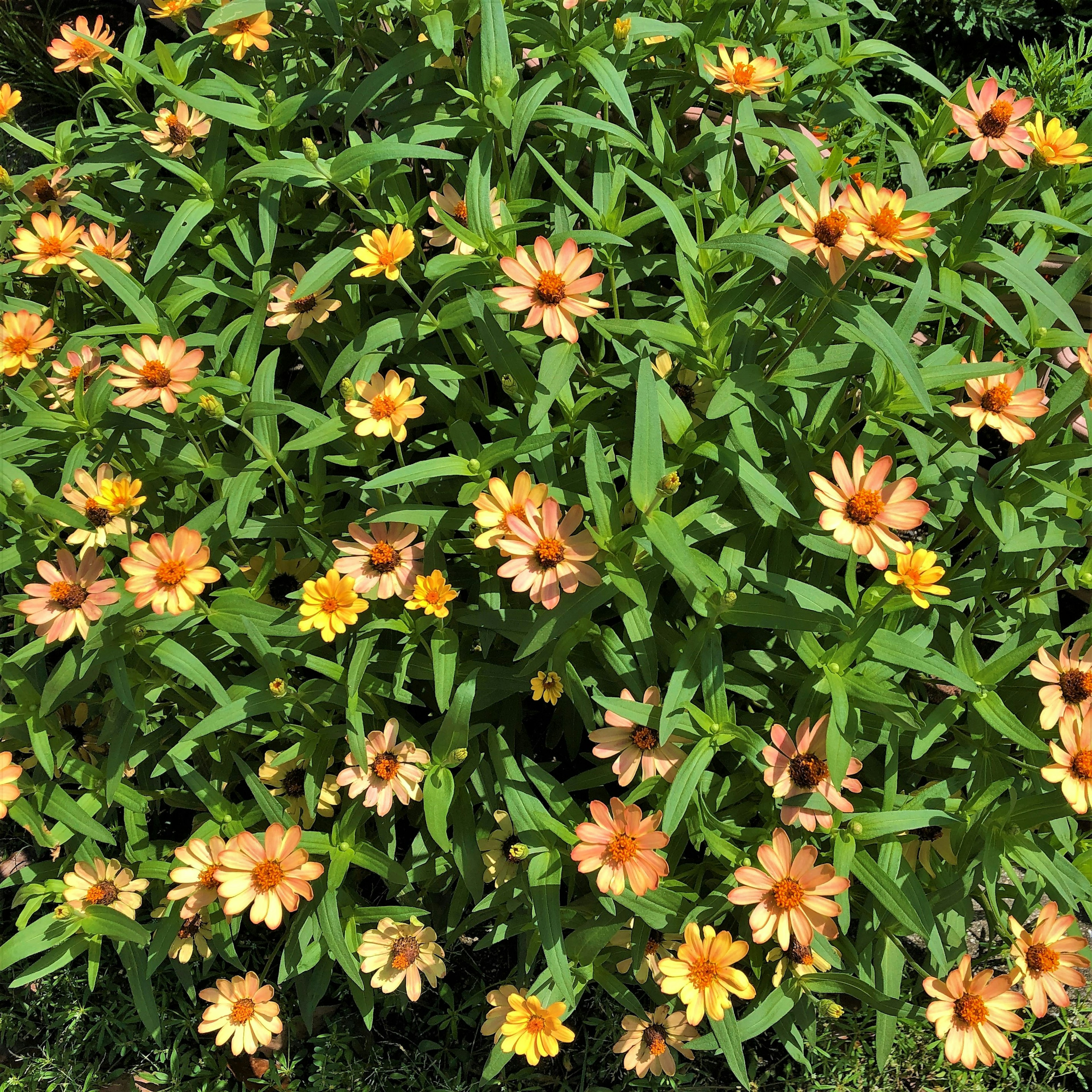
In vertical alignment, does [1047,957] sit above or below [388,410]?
below

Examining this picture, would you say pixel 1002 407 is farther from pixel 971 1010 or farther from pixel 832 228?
pixel 971 1010

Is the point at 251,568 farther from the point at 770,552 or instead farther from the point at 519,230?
the point at 770,552

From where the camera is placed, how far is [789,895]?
5.32 ft

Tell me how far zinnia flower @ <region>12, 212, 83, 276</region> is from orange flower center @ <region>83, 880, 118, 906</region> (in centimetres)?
153

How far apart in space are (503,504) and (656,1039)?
130 centimetres

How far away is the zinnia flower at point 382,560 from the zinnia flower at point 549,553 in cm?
31

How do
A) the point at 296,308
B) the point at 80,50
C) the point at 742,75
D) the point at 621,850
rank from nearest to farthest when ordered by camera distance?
the point at 621,850, the point at 742,75, the point at 296,308, the point at 80,50

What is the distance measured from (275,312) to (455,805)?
51.1 inches

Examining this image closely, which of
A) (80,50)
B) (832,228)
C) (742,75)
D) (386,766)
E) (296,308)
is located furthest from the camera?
(80,50)

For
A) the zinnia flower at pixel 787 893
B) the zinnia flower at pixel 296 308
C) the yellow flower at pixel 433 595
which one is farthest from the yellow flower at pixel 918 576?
the zinnia flower at pixel 296 308

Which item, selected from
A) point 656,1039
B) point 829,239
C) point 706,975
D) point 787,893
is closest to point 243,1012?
point 656,1039

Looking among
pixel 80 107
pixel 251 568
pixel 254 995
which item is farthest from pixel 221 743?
pixel 80 107

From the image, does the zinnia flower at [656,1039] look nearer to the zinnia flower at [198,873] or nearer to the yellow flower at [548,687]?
the yellow flower at [548,687]

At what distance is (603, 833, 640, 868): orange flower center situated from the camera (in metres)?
1.65
